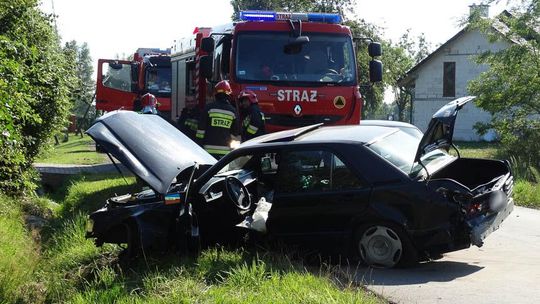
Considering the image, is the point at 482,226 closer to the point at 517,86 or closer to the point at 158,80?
the point at 517,86

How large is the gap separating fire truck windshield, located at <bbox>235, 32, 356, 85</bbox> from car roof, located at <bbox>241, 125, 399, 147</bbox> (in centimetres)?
395

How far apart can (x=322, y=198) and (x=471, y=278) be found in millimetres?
1553

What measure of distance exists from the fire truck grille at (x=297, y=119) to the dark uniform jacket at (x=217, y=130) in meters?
1.77

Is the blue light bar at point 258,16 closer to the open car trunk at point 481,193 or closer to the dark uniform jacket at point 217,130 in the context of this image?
the dark uniform jacket at point 217,130

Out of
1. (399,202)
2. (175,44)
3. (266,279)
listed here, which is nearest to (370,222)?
(399,202)

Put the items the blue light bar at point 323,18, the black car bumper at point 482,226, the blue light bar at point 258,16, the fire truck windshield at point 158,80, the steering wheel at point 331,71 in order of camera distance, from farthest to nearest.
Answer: the fire truck windshield at point 158,80
the blue light bar at point 323,18
the blue light bar at point 258,16
the steering wheel at point 331,71
the black car bumper at point 482,226

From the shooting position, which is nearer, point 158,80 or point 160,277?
point 160,277

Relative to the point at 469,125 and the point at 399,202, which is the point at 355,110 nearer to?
the point at 399,202

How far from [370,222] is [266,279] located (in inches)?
51.1

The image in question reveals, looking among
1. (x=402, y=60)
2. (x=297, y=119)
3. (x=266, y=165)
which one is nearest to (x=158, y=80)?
(x=297, y=119)

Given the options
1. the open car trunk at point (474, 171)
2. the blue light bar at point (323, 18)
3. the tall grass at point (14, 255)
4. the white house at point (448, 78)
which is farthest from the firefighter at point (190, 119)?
the white house at point (448, 78)

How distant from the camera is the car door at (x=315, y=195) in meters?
6.46

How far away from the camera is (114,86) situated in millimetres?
25484

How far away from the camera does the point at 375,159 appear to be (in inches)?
254
